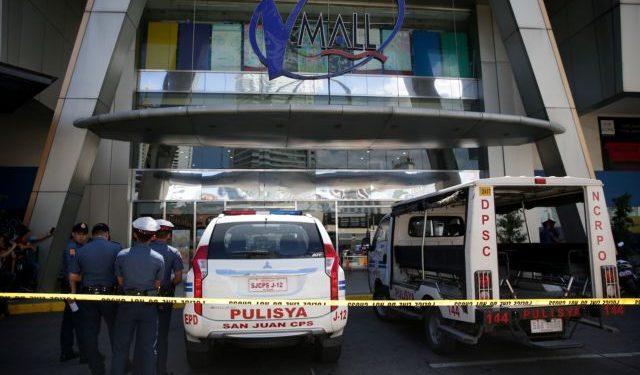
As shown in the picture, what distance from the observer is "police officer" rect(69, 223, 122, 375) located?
501 centimetres

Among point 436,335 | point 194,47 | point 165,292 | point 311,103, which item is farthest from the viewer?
point 194,47

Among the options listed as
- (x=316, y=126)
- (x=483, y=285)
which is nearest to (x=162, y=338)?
(x=483, y=285)

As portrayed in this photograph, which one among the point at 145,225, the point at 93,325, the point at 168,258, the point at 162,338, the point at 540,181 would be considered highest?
the point at 540,181

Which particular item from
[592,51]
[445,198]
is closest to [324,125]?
[445,198]

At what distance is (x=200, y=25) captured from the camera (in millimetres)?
17109

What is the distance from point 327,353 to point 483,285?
1974mm

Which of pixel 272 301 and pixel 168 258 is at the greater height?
pixel 168 258

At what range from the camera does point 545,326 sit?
17.4 ft

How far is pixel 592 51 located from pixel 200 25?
1416 cm

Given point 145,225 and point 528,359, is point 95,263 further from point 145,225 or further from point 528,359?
point 528,359

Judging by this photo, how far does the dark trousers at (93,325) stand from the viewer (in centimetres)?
501

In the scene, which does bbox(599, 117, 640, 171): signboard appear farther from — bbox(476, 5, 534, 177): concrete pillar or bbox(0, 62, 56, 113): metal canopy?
bbox(0, 62, 56, 113): metal canopy

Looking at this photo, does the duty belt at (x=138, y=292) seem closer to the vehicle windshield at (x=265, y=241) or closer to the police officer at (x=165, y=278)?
the police officer at (x=165, y=278)

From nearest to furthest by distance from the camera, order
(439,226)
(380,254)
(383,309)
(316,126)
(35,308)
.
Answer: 1. (439,226)
2. (383,309)
3. (380,254)
4. (35,308)
5. (316,126)
